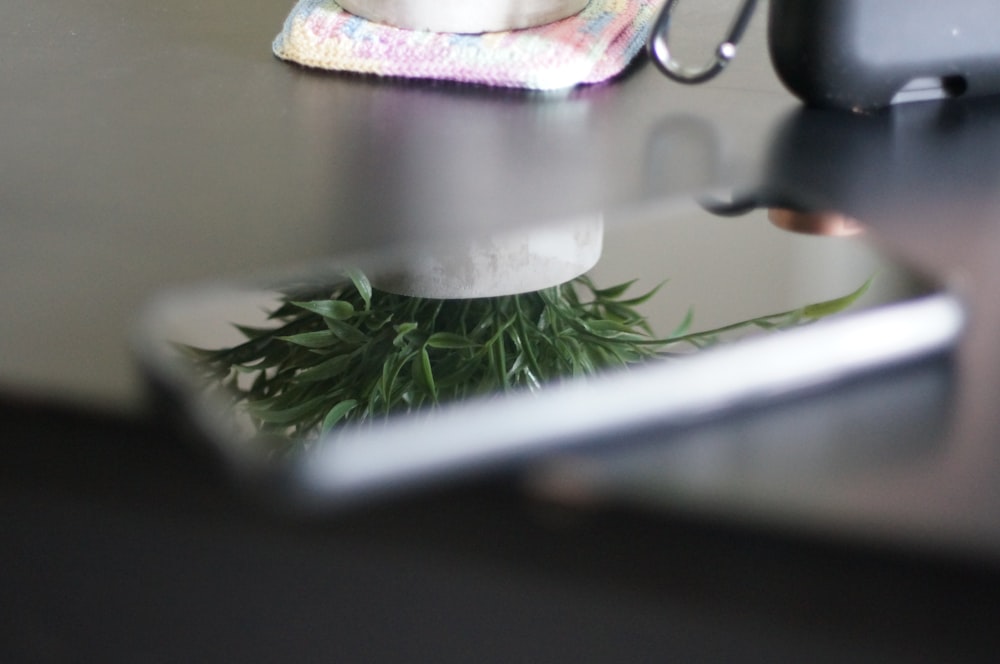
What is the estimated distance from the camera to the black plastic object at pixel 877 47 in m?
0.49

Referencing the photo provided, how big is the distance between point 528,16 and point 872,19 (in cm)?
19

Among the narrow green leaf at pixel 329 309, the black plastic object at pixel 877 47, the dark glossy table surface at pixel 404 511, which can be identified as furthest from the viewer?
the black plastic object at pixel 877 47

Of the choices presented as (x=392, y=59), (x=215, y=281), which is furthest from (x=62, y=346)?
(x=392, y=59)

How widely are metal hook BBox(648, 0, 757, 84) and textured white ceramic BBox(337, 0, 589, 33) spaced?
94 mm

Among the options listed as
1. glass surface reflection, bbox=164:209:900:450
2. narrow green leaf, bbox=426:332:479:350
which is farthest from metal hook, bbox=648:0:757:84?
narrow green leaf, bbox=426:332:479:350

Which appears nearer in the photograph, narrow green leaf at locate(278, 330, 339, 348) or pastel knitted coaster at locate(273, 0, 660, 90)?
narrow green leaf at locate(278, 330, 339, 348)

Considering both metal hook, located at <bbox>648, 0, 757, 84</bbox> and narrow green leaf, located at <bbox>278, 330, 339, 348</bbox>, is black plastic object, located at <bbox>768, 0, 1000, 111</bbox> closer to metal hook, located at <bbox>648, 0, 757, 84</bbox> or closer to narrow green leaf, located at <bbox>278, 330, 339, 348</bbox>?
metal hook, located at <bbox>648, 0, 757, 84</bbox>

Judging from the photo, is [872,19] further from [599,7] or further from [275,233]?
[275,233]

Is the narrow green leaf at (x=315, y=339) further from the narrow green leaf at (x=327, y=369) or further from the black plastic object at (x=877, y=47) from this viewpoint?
the black plastic object at (x=877, y=47)

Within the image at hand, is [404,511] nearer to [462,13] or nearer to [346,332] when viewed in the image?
[346,332]

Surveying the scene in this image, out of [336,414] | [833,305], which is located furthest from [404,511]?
[833,305]

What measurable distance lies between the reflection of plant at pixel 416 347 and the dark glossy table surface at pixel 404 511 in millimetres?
35

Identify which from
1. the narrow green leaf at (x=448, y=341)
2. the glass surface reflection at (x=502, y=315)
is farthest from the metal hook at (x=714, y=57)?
the narrow green leaf at (x=448, y=341)

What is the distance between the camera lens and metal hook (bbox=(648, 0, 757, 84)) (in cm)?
50
